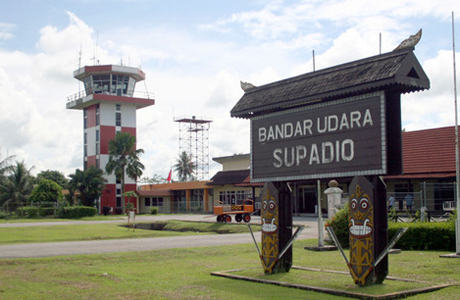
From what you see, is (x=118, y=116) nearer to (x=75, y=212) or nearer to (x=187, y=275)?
(x=75, y=212)

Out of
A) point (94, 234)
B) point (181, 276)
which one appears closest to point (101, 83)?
point (94, 234)

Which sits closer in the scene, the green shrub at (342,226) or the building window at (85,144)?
the green shrub at (342,226)

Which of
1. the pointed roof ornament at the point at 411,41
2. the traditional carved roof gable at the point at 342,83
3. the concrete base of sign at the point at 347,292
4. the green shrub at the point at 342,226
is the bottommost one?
the concrete base of sign at the point at 347,292

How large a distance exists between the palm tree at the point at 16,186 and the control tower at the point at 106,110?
9555 mm

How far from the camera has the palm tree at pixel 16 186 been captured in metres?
55.5

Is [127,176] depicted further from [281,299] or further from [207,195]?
[281,299]

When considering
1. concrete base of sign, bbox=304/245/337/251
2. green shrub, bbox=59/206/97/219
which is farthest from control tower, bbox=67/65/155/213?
concrete base of sign, bbox=304/245/337/251

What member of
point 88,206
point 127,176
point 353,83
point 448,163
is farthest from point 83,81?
point 353,83

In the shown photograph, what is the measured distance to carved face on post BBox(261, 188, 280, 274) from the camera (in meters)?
13.1

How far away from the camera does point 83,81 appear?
223 ft

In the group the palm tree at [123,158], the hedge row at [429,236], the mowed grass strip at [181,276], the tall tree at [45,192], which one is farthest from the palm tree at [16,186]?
the hedge row at [429,236]

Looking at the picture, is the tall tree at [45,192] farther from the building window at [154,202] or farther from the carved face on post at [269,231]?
the carved face on post at [269,231]

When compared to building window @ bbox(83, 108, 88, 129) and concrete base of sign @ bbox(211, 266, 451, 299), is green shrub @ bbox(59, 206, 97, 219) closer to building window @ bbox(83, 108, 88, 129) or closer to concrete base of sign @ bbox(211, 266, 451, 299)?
building window @ bbox(83, 108, 88, 129)

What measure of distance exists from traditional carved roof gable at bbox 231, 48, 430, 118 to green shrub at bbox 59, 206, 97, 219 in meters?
42.3
